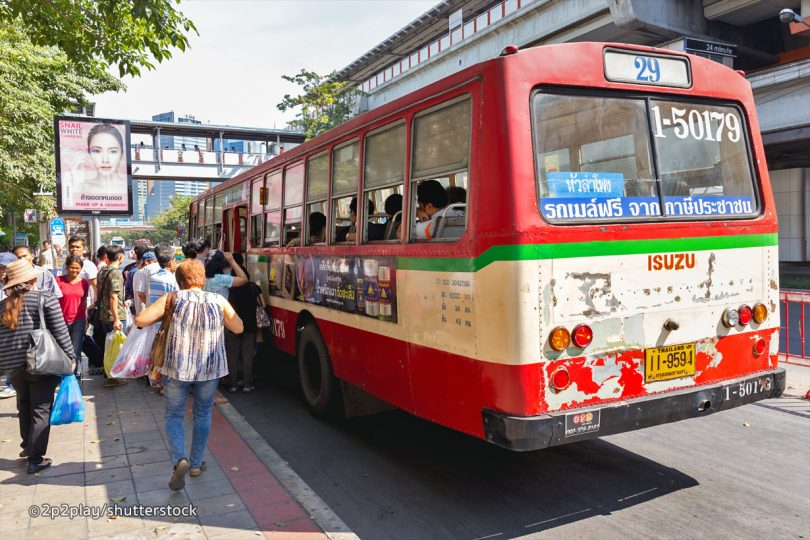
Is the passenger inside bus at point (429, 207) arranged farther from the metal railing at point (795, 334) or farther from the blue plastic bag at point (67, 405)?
the metal railing at point (795, 334)

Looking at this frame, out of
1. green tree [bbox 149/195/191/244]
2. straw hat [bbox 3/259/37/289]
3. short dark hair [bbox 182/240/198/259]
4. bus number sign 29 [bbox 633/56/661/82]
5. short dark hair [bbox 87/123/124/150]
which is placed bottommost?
straw hat [bbox 3/259/37/289]

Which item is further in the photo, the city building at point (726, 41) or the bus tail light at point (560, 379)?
the city building at point (726, 41)

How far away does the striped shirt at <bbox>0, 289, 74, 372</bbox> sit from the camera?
16.5 feet

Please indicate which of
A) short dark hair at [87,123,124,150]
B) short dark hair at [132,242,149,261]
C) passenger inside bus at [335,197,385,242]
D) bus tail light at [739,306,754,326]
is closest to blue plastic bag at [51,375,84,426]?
passenger inside bus at [335,197,385,242]

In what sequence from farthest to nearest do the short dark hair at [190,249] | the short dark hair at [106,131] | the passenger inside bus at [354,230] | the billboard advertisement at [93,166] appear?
the short dark hair at [106,131]
the billboard advertisement at [93,166]
the short dark hair at [190,249]
the passenger inside bus at [354,230]

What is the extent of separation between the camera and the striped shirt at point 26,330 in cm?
503

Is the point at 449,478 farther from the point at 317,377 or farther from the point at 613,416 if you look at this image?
the point at 317,377

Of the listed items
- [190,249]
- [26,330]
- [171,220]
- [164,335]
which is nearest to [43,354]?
[26,330]

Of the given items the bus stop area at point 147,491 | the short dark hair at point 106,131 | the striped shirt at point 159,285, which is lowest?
the bus stop area at point 147,491

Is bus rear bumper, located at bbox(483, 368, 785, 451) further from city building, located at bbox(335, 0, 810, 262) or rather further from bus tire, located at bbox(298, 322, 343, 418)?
city building, located at bbox(335, 0, 810, 262)

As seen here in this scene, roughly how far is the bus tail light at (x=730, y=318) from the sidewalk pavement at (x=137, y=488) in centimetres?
326

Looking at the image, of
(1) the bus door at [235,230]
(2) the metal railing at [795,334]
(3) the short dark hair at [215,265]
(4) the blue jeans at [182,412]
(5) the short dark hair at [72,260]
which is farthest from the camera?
(1) the bus door at [235,230]

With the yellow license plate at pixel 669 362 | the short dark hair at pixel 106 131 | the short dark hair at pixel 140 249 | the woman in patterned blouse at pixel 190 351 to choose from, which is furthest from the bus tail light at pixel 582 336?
the short dark hair at pixel 106 131

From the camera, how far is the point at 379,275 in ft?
18.1
